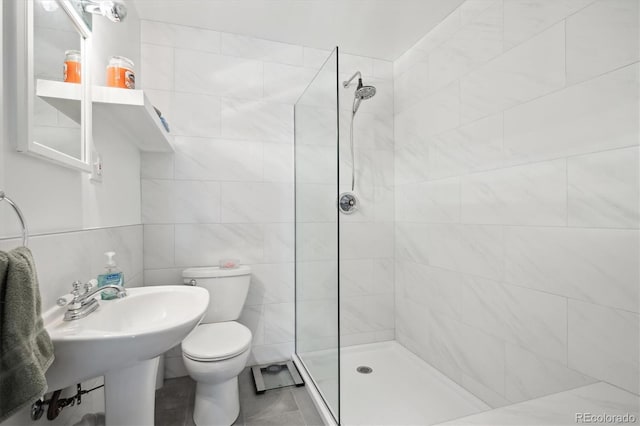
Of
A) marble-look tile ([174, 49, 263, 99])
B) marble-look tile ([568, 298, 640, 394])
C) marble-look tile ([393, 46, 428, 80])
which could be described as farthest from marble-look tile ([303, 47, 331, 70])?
marble-look tile ([568, 298, 640, 394])

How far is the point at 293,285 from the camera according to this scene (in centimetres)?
226

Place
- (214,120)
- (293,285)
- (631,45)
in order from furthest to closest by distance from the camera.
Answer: (293,285), (214,120), (631,45)

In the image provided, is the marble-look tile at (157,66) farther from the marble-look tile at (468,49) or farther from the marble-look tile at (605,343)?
the marble-look tile at (605,343)

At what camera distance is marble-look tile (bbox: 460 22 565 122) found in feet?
4.32

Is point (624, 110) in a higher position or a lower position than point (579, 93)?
lower

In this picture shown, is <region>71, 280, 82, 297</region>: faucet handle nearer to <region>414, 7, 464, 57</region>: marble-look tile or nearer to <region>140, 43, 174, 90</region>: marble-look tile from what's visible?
<region>140, 43, 174, 90</region>: marble-look tile

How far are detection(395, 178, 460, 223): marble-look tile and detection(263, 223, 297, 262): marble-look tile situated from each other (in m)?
0.86

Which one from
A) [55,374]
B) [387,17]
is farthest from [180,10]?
[55,374]

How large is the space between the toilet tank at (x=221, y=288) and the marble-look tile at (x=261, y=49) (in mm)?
1502

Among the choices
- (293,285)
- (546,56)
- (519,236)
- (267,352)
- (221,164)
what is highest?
(546,56)

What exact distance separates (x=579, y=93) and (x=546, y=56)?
9.8 inches

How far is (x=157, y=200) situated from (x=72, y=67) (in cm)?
102

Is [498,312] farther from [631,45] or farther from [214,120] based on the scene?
[214,120]

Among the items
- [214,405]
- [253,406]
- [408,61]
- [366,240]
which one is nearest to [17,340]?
[214,405]
